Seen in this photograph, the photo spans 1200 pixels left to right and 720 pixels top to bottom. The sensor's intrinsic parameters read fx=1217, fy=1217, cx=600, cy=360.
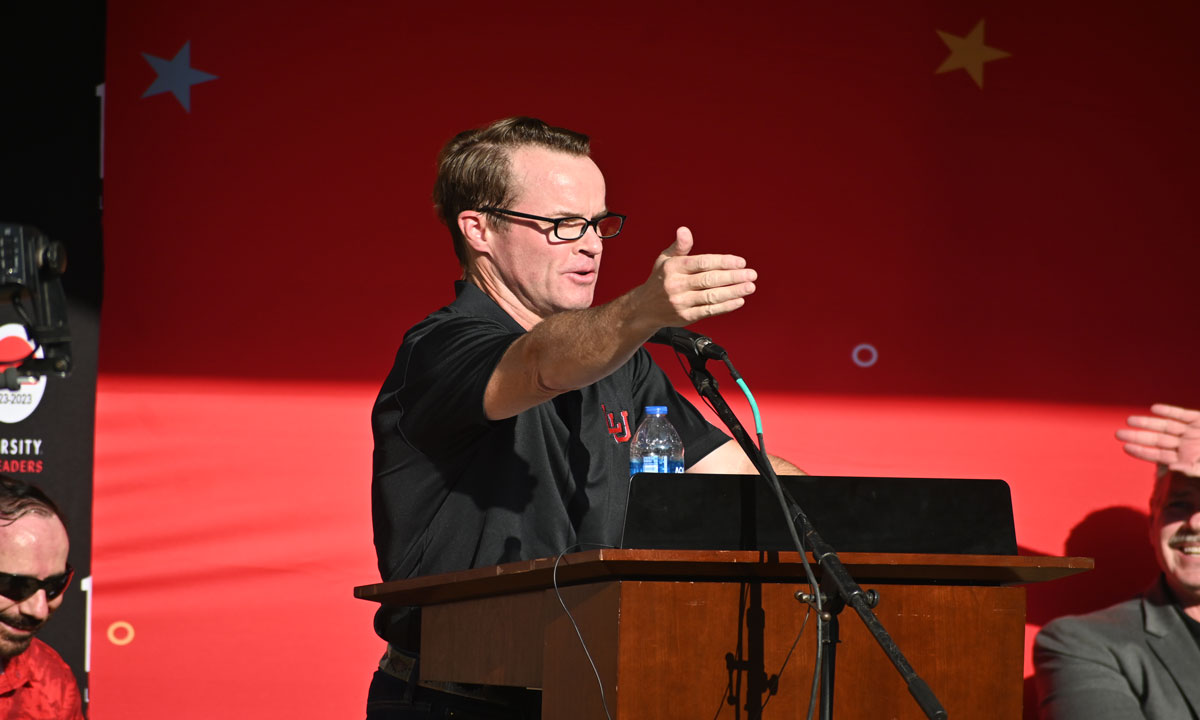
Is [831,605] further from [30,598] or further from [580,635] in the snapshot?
[30,598]

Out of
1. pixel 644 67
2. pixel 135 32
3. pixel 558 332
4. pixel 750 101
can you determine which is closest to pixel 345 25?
pixel 135 32

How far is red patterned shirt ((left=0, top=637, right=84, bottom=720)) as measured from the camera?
3.03 metres

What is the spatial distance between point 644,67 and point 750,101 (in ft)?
1.23

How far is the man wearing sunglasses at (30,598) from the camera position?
305 centimetres

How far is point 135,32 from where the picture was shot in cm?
369

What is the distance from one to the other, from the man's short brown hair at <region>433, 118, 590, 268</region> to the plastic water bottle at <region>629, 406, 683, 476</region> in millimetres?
574

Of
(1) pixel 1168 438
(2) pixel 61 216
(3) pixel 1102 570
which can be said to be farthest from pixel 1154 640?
(2) pixel 61 216

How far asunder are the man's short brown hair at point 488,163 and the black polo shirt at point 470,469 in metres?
0.35

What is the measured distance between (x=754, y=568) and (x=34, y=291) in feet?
3.55

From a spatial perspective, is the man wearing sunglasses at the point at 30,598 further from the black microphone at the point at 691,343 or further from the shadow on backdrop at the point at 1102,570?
the shadow on backdrop at the point at 1102,570

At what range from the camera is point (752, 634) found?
166 centimetres

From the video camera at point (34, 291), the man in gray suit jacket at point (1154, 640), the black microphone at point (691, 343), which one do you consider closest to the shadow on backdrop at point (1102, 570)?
the man in gray suit jacket at point (1154, 640)

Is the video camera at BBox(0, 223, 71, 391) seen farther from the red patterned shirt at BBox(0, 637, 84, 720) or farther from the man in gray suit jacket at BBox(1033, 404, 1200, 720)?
the man in gray suit jacket at BBox(1033, 404, 1200, 720)

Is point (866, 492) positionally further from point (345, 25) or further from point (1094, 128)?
point (1094, 128)
